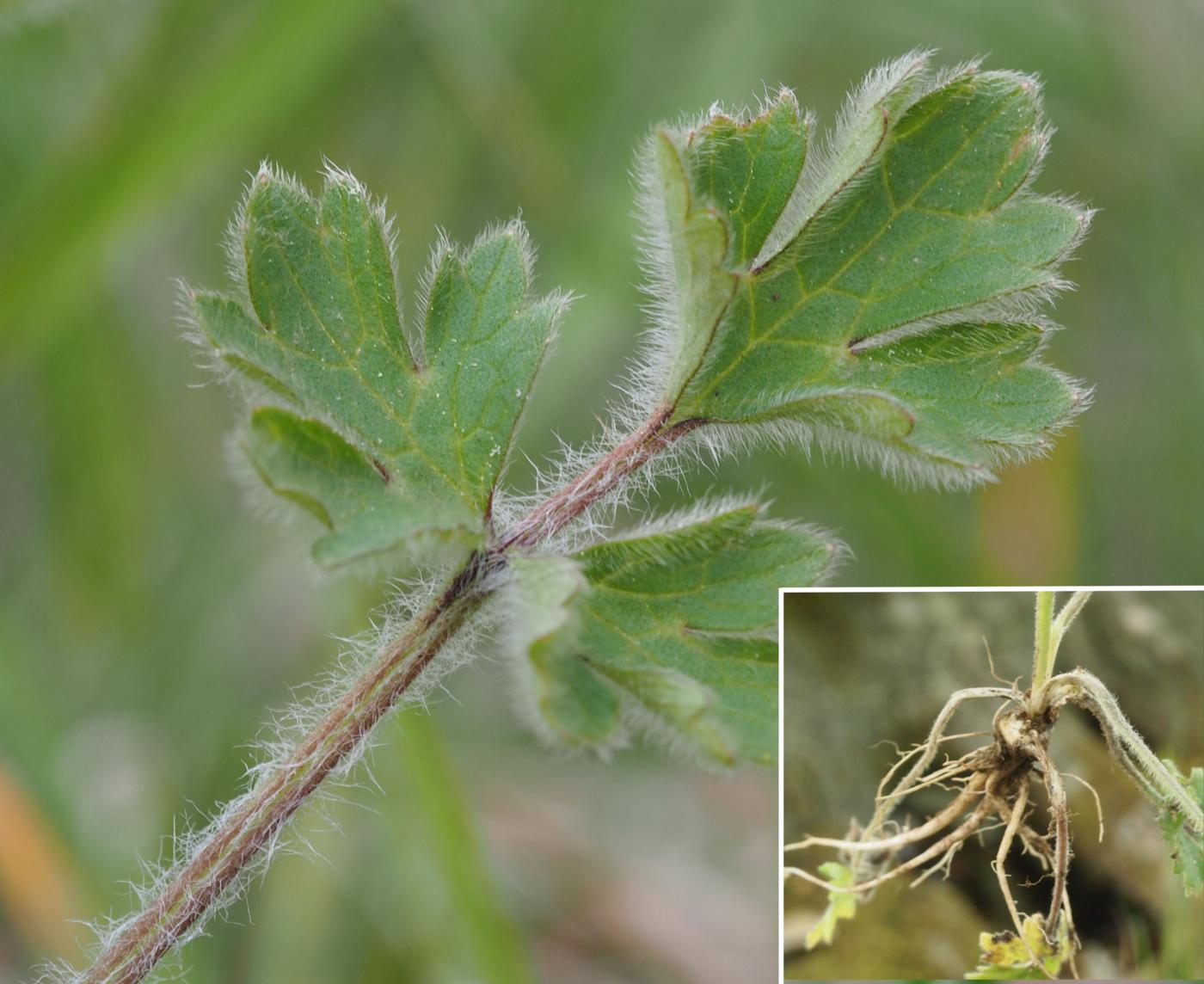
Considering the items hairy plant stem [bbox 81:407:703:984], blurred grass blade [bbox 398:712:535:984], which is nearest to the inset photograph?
hairy plant stem [bbox 81:407:703:984]

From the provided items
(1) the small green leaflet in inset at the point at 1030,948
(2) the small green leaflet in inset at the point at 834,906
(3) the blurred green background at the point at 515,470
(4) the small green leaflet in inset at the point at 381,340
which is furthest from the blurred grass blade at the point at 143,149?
(1) the small green leaflet in inset at the point at 1030,948

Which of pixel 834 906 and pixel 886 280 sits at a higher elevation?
pixel 886 280

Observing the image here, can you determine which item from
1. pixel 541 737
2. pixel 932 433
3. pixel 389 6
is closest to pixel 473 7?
pixel 389 6

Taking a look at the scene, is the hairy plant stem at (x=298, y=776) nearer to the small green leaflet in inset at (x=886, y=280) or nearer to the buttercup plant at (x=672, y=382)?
the buttercup plant at (x=672, y=382)

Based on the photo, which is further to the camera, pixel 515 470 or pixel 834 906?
pixel 515 470

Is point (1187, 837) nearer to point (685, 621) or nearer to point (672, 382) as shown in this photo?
point (685, 621)

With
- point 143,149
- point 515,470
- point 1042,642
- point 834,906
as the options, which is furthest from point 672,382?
point 515,470
